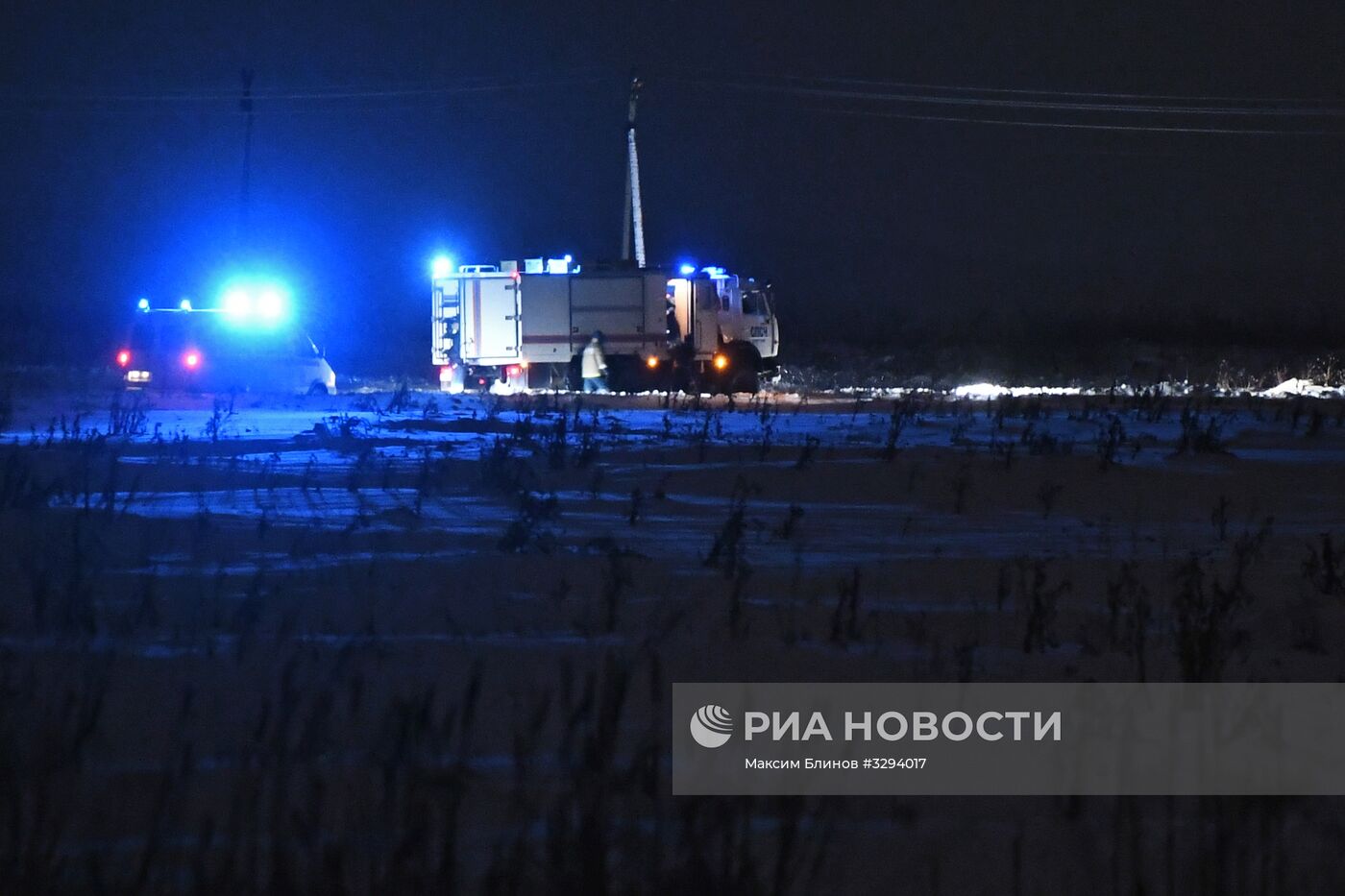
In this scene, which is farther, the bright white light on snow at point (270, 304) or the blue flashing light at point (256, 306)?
the bright white light on snow at point (270, 304)

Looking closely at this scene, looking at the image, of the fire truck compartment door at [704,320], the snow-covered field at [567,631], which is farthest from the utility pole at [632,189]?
the snow-covered field at [567,631]

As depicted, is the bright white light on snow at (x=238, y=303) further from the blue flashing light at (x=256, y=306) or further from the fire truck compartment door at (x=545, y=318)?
the fire truck compartment door at (x=545, y=318)

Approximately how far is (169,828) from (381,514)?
663cm

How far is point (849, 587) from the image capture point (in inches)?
344

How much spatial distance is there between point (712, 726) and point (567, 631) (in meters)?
1.94

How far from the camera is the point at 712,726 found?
6059 millimetres

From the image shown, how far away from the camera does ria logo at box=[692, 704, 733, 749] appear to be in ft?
19.6

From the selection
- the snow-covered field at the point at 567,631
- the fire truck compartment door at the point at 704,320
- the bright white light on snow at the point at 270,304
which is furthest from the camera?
the fire truck compartment door at the point at 704,320

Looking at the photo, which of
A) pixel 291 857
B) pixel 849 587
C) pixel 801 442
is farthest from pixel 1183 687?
pixel 801 442

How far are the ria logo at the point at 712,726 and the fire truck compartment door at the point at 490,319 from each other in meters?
29.8

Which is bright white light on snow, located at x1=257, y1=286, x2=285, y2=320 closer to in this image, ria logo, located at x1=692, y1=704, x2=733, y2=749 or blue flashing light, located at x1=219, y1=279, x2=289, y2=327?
blue flashing light, located at x1=219, y1=279, x2=289, y2=327

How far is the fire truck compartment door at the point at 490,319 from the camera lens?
117 feet

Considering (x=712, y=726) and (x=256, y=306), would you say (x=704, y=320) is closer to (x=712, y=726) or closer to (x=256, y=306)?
(x=256, y=306)

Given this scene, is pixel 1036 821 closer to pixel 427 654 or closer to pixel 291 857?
pixel 291 857
